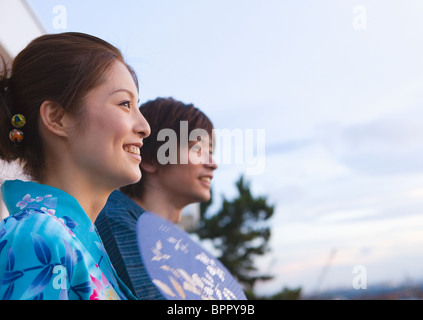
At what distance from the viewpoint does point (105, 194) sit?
4.00 ft

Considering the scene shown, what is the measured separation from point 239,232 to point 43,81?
19.0 m

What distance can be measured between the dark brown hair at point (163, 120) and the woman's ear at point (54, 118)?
0.90 meters

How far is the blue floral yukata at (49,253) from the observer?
0.87 meters

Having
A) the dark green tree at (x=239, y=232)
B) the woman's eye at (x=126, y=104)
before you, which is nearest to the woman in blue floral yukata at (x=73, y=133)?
the woman's eye at (x=126, y=104)

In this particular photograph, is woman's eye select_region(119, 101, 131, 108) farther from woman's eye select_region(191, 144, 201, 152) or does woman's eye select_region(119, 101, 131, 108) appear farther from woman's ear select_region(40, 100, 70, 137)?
woman's eye select_region(191, 144, 201, 152)

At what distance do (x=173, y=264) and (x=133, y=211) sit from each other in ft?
1.19

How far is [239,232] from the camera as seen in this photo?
1995 cm

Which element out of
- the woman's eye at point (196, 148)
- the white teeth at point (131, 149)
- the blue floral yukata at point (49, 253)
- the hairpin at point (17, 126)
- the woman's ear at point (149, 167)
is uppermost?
the hairpin at point (17, 126)

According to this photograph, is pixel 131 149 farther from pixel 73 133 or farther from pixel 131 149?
pixel 73 133

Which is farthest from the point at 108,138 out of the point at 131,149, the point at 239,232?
the point at 239,232

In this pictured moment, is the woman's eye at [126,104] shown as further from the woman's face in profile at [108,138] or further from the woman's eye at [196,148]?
the woman's eye at [196,148]
